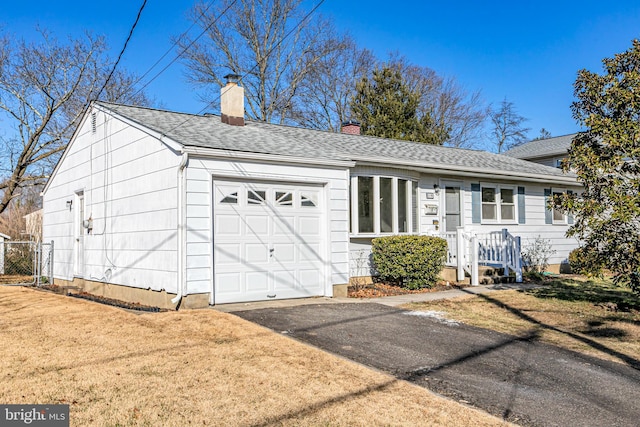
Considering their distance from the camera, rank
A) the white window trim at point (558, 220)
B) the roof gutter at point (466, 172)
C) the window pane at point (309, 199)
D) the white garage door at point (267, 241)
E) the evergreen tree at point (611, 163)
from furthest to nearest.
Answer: the white window trim at point (558, 220)
the roof gutter at point (466, 172)
the window pane at point (309, 199)
the white garage door at point (267, 241)
the evergreen tree at point (611, 163)

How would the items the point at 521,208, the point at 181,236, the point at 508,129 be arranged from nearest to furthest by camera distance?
the point at 181,236
the point at 521,208
the point at 508,129

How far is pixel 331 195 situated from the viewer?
431 inches

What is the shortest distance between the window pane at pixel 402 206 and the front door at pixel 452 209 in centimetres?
190

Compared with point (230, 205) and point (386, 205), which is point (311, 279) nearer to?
point (230, 205)

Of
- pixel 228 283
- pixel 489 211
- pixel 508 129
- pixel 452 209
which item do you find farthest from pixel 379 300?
pixel 508 129

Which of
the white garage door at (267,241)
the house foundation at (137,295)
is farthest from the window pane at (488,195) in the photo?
the house foundation at (137,295)

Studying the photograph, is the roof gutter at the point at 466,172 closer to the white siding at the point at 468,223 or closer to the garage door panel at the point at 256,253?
the white siding at the point at 468,223

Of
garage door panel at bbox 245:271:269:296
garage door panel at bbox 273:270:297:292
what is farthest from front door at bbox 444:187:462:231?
garage door panel at bbox 245:271:269:296

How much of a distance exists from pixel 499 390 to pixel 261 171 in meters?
6.28

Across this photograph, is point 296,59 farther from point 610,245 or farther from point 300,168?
point 610,245

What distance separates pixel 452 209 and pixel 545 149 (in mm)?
18289

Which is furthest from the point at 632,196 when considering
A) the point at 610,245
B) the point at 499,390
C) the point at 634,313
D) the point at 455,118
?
the point at 455,118

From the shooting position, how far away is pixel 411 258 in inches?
470

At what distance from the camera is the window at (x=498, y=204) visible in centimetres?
1595
